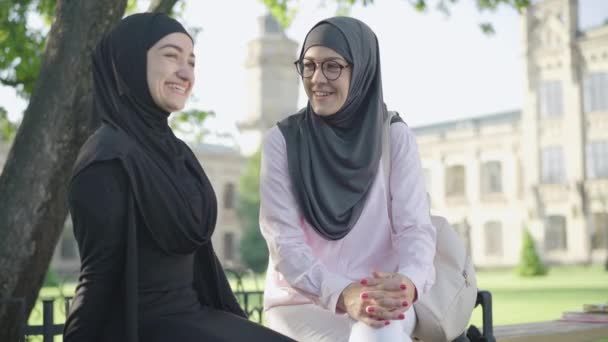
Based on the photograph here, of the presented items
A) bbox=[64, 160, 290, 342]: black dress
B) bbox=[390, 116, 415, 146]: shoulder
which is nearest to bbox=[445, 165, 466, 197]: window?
bbox=[390, 116, 415, 146]: shoulder

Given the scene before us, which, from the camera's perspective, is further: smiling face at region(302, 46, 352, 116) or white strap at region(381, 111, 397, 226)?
white strap at region(381, 111, 397, 226)

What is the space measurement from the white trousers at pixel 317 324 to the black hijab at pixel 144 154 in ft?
1.42

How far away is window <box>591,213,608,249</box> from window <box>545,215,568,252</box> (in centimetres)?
128

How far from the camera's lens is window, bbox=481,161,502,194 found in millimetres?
33809

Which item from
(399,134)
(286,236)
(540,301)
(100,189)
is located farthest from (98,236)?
(540,301)

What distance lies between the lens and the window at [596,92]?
28.7 metres

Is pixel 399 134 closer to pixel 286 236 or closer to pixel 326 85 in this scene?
pixel 326 85

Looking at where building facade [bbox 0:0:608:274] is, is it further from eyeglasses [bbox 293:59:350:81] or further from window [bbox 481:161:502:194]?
eyeglasses [bbox 293:59:350:81]

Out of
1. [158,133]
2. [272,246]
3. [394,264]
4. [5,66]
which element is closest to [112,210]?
[158,133]

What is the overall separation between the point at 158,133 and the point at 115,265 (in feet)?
1.43

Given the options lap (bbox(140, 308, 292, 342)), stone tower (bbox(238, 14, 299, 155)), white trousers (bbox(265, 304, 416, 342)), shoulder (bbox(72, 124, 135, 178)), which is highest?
stone tower (bbox(238, 14, 299, 155))

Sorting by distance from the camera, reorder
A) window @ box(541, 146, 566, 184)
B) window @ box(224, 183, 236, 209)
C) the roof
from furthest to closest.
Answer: window @ box(224, 183, 236, 209) → the roof → window @ box(541, 146, 566, 184)

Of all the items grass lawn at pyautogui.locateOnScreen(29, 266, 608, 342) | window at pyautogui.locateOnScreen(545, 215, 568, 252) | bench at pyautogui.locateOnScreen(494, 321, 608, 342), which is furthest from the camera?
window at pyautogui.locateOnScreen(545, 215, 568, 252)

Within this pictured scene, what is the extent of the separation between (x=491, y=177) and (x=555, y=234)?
5.30m
